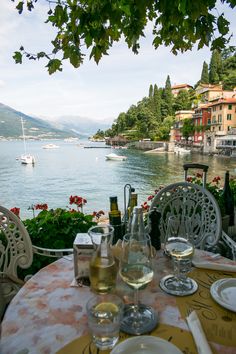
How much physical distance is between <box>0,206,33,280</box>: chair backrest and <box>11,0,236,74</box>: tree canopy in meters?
0.97

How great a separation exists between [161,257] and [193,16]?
4.16 feet

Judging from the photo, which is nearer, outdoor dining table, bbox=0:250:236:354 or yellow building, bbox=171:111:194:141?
outdoor dining table, bbox=0:250:236:354

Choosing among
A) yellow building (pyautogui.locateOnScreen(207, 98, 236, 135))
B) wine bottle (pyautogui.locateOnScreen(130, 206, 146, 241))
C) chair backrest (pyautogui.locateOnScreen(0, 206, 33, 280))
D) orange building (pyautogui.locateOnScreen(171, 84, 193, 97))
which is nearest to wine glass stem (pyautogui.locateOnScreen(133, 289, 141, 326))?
wine bottle (pyautogui.locateOnScreen(130, 206, 146, 241))

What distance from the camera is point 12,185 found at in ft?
64.3

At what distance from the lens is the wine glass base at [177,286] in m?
0.94

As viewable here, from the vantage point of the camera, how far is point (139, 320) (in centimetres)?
78

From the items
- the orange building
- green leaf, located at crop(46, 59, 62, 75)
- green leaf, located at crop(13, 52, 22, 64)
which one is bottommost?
green leaf, located at crop(46, 59, 62, 75)

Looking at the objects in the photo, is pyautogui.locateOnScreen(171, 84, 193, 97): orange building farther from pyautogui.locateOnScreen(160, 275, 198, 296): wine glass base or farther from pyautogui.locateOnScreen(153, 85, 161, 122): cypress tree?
pyautogui.locateOnScreen(160, 275, 198, 296): wine glass base

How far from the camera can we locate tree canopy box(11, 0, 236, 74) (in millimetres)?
1362

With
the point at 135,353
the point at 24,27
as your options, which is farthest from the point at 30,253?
the point at 24,27

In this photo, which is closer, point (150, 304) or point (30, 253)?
point (150, 304)

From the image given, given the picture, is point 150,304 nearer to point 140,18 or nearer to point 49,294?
point 49,294

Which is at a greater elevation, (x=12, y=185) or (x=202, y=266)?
(x=202, y=266)

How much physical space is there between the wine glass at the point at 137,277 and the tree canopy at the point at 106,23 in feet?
3.73
